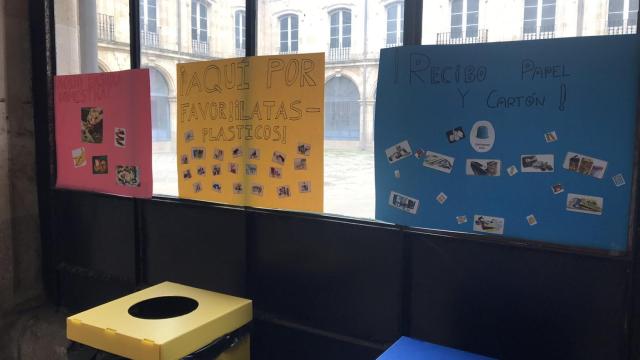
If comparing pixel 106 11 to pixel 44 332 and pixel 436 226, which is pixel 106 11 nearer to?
pixel 44 332

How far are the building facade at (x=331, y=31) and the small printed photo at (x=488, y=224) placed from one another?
56 centimetres

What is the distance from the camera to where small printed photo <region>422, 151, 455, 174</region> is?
1.95m

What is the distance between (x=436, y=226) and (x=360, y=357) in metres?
0.72

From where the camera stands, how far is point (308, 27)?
7.97 feet

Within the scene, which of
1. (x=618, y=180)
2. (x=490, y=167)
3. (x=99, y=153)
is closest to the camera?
(x=618, y=180)

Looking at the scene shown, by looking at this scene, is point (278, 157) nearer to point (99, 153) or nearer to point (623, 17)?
point (99, 153)

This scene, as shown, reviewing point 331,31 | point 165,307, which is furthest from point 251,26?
point 165,307

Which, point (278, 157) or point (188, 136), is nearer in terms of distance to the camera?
point (278, 157)

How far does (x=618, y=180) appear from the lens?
1.67 metres

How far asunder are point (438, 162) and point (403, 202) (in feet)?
0.73

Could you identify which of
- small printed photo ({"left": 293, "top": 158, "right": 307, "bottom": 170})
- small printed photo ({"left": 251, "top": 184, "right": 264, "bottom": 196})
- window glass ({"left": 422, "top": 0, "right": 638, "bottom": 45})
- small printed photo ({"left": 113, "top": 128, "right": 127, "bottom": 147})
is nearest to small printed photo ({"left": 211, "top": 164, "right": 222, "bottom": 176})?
small printed photo ({"left": 251, "top": 184, "right": 264, "bottom": 196})

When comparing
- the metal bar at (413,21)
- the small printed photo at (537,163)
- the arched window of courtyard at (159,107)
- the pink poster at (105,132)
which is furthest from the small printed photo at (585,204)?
the pink poster at (105,132)

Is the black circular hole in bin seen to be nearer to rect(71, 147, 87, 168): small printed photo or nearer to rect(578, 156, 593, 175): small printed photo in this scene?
rect(71, 147, 87, 168): small printed photo

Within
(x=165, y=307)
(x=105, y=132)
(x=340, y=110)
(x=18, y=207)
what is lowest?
(x=165, y=307)
